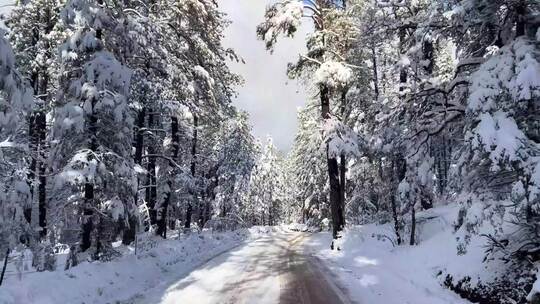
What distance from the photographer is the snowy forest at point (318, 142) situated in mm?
9453

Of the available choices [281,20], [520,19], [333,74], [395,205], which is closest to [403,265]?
[395,205]

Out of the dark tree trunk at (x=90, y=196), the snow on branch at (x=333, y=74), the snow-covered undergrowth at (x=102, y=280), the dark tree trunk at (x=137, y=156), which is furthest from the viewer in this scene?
the snow on branch at (x=333, y=74)

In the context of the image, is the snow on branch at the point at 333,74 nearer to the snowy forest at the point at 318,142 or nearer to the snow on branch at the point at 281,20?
the snowy forest at the point at 318,142

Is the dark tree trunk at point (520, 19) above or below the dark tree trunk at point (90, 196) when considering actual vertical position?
above

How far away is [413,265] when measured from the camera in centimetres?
1416

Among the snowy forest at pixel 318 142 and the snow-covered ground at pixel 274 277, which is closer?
the snowy forest at pixel 318 142

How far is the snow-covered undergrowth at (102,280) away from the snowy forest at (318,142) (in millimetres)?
49

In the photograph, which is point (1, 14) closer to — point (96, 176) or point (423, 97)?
point (96, 176)

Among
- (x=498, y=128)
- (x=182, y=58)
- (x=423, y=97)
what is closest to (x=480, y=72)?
(x=498, y=128)

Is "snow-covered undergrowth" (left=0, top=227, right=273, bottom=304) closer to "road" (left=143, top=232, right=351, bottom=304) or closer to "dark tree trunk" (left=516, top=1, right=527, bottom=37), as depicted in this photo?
"road" (left=143, top=232, right=351, bottom=304)

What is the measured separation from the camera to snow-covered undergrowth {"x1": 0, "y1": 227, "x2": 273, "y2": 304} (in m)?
9.40

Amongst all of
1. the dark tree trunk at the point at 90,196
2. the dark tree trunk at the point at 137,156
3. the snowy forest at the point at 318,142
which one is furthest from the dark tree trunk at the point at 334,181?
the dark tree trunk at the point at 90,196

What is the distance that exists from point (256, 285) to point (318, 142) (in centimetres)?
1142

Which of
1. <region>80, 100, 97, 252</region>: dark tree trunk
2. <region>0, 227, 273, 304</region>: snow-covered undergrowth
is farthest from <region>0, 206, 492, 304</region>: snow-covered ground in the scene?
<region>80, 100, 97, 252</region>: dark tree trunk
